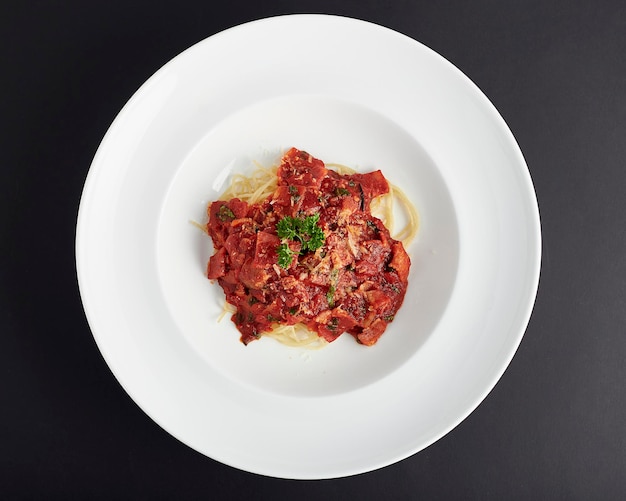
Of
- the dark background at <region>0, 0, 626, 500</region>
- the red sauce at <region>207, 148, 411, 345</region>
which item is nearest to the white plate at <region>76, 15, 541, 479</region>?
the red sauce at <region>207, 148, 411, 345</region>

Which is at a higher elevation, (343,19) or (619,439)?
(343,19)

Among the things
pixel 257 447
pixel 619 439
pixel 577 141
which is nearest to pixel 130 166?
pixel 257 447

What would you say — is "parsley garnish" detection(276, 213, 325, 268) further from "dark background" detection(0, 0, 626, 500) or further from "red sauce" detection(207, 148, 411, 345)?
"dark background" detection(0, 0, 626, 500)

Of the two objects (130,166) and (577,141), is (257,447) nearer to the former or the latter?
(130,166)

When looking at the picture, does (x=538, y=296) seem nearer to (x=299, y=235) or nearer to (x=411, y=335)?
(x=411, y=335)

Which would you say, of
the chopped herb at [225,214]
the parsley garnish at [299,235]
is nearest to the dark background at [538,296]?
the chopped herb at [225,214]

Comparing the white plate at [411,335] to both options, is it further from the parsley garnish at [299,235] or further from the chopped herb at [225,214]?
the parsley garnish at [299,235]
